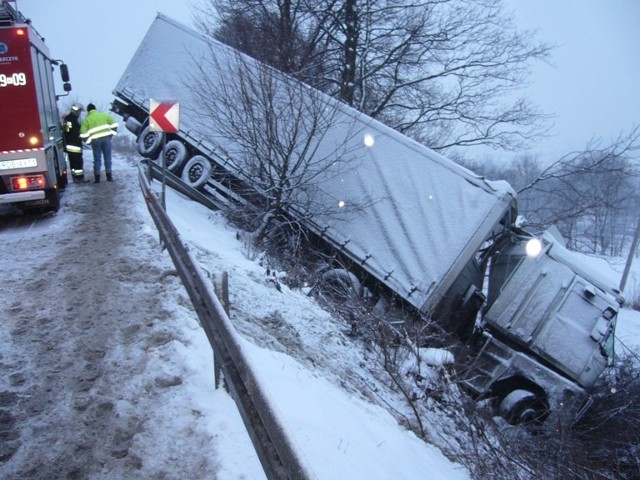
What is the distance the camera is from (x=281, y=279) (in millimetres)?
7211

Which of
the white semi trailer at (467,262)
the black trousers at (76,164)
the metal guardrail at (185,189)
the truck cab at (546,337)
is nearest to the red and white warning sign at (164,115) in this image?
the white semi trailer at (467,262)

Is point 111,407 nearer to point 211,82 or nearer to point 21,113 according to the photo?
point 21,113

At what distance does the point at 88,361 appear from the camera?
140 inches

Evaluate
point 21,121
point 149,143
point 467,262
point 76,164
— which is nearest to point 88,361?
point 21,121

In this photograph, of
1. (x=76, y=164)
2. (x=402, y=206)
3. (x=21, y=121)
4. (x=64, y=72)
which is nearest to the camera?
(x=21, y=121)

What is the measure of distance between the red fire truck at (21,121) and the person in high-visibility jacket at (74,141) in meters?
3.78

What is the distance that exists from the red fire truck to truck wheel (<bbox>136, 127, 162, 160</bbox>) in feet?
13.8

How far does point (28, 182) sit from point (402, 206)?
6.04 m

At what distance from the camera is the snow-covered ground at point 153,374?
103 inches

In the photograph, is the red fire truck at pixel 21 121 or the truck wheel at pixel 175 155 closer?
the red fire truck at pixel 21 121

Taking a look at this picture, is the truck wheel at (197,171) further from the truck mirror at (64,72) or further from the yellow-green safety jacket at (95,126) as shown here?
the truck mirror at (64,72)

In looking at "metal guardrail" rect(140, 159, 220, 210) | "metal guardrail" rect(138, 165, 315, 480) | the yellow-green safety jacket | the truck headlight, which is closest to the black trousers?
the yellow-green safety jacket

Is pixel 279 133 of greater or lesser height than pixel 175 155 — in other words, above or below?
above

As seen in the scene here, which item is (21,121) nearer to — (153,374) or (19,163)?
(19,163)
